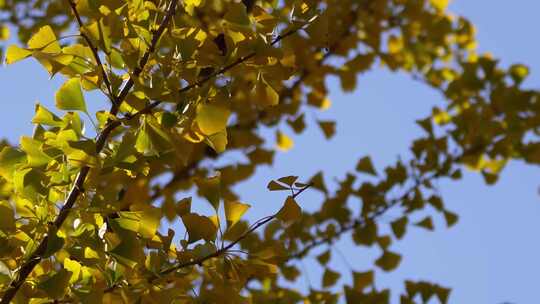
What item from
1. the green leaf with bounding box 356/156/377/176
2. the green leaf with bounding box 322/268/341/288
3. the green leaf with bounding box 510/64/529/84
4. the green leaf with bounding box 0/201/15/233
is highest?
the green leaf with bounding box 510/64/529/84

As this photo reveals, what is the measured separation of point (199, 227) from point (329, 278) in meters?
1.21

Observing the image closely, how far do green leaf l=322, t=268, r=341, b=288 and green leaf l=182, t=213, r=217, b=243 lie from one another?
1.18 m

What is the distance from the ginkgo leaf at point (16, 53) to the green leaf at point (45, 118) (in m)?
0.07

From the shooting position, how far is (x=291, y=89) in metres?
2.99

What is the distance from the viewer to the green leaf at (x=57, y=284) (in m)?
0.90

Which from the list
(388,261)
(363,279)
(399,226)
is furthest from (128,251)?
(399,226)

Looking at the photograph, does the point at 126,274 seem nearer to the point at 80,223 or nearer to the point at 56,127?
the point at 80,223

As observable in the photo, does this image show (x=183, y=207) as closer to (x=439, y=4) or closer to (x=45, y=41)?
(x=45, y=41)

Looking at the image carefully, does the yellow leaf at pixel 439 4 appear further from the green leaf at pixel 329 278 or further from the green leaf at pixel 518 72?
the green leaf at pixel 329 278

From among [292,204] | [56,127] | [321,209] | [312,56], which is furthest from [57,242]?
[312,56]

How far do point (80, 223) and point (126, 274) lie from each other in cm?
13

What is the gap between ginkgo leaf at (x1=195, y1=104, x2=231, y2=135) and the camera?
2.97 feet

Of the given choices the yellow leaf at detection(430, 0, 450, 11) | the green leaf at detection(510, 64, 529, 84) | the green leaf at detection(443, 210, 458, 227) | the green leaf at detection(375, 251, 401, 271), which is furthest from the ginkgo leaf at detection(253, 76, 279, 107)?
the yellow leaf at detection(430, 0, 450, 11)

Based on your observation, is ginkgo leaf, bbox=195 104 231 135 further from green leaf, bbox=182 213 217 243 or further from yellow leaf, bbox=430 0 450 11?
yellow leaf, bbox=430 0 450 11
